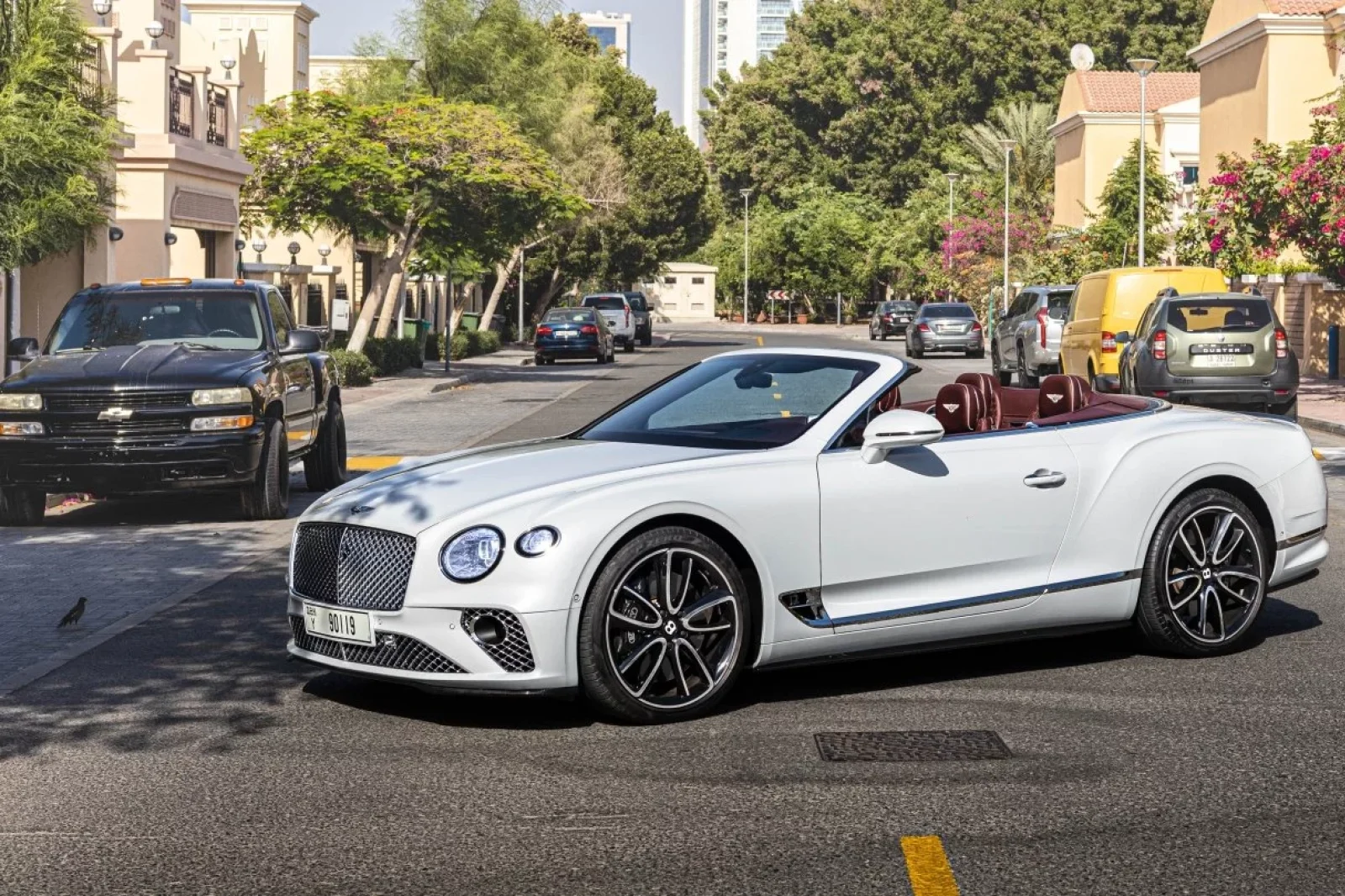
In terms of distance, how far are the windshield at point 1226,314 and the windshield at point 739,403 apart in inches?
623

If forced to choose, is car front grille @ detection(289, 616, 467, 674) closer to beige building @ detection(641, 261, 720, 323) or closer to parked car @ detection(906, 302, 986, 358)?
parked car @ detection(906, 302, 986, 358)

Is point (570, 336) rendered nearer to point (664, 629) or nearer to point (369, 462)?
point (369, 462)

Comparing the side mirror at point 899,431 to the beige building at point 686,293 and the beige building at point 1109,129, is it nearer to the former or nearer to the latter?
the beige building at point 1109,129

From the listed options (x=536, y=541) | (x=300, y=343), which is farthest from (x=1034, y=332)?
(x=536, y=541)

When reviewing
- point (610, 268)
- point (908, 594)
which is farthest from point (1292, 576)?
point (610, 268)

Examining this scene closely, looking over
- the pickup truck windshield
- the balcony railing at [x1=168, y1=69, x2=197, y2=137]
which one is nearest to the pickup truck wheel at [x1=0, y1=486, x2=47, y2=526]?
the pickup truck windshield

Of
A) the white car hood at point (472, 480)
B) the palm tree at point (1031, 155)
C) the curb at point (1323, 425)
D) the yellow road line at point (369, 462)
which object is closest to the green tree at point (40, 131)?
the yellow road line at point (369, 462)

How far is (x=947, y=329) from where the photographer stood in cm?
5034

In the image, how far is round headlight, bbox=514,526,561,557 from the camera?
6754mm

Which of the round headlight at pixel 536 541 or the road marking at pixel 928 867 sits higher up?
the round headlight at pixel 536 541

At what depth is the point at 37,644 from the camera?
352 inches

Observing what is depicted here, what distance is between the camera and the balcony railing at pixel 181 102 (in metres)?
33.1

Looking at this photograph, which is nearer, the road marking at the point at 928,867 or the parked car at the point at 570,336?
the road marking at the point at 928,867

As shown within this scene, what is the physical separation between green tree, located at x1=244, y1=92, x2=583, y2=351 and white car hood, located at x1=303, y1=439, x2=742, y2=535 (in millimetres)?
28967
